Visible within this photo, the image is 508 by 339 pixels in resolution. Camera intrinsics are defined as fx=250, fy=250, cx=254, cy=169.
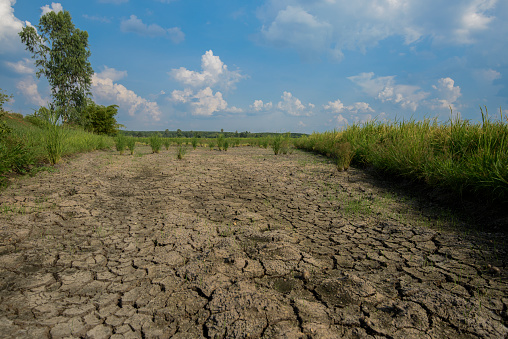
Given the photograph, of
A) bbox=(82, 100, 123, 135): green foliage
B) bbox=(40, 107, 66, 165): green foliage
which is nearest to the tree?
bbox=(82, 100, 123, 135): green foliage

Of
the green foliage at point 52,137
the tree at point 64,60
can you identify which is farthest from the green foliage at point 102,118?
the green foliage at point 52,137

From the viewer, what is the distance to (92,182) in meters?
4.77

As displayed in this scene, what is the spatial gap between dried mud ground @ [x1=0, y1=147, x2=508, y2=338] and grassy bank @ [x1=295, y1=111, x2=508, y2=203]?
580 millimetres

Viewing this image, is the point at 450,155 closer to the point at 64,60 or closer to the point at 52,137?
the point at 52,137

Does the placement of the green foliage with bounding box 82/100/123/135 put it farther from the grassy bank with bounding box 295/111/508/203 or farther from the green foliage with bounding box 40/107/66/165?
the grassy bank with bounding box 295/111/508/203

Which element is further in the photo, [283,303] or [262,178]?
[262,178]

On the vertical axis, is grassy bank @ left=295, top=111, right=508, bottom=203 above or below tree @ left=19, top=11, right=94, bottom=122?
below

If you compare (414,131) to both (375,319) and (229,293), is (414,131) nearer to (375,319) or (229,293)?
(375,319)

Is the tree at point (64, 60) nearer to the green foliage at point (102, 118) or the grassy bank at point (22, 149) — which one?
the green foliage at point (102, 118)

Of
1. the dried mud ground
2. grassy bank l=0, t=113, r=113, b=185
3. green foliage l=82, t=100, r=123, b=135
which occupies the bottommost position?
the dried mud ground

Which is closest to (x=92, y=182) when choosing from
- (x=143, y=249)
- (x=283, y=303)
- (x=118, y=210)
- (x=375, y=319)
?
(x=118, y=210)

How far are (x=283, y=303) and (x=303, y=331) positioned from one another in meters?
0.25

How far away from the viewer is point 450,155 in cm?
406

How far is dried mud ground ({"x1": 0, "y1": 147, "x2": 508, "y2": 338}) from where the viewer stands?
1542 mm
